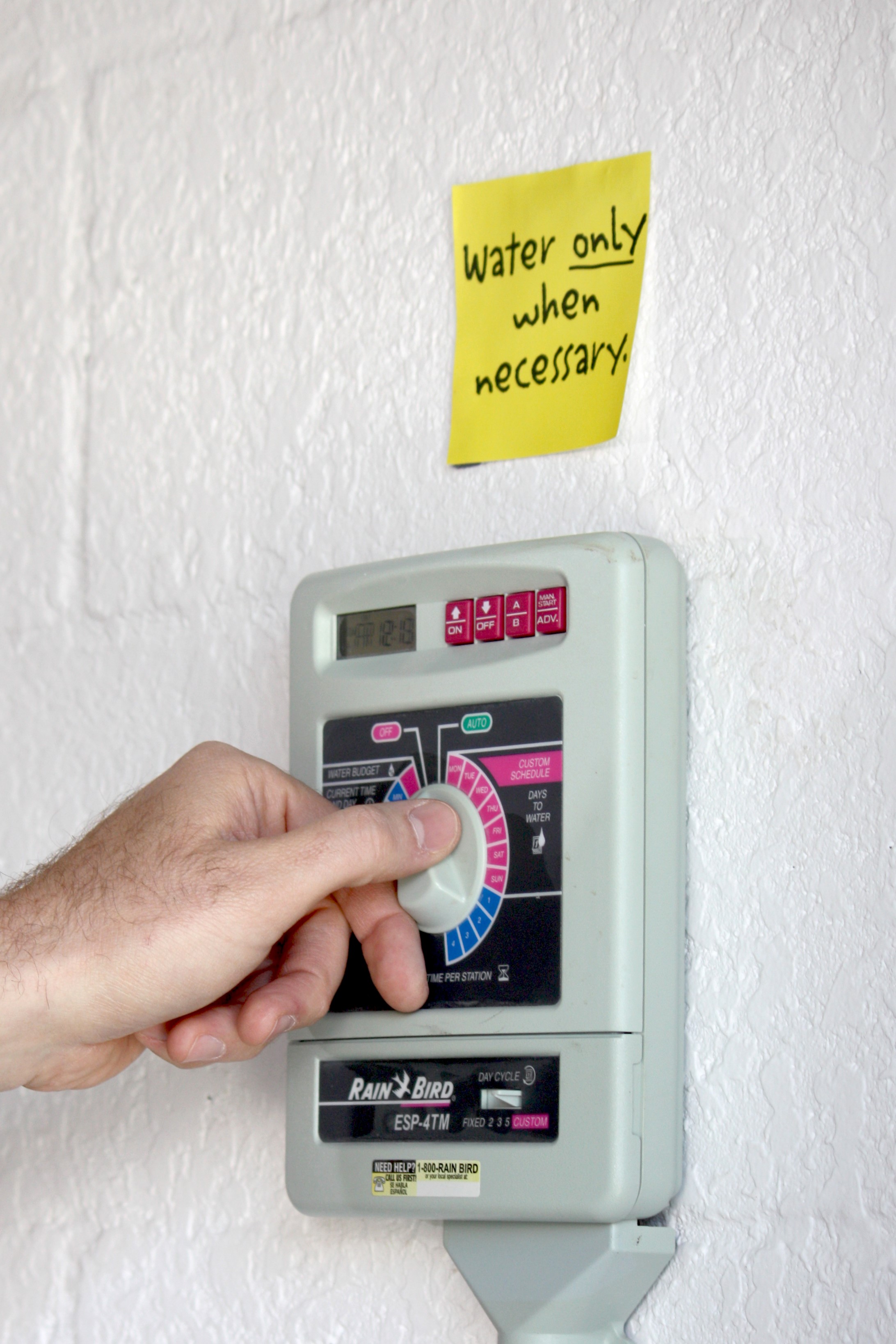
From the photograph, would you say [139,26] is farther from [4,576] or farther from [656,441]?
[656,441]

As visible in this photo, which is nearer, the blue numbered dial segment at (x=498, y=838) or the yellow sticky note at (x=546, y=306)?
the blue numbered dial segment at (x=498, y=838)

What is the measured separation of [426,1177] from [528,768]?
207 millimetres

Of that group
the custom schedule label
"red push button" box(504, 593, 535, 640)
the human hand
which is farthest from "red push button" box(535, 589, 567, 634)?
the custom schedule label

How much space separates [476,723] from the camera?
2.42 feet

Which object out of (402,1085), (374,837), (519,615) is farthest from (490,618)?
(402,1085)

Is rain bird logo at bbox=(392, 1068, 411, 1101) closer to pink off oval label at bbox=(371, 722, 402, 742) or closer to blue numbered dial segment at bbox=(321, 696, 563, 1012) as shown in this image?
blue numbered dial segment at bbox=(321, 696, 563, 1012)

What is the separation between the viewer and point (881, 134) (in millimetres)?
745

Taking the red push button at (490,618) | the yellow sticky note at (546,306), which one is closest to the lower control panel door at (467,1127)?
the red push button at (490,618)

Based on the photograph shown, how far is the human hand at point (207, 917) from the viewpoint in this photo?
668 mm

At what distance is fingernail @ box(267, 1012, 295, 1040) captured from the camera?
0.68 metres

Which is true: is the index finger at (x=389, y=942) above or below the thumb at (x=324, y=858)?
below

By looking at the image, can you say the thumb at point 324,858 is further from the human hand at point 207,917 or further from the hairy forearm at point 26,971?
the hairy forearm at point 26,971

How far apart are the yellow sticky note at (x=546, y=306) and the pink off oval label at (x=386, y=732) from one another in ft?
0.58

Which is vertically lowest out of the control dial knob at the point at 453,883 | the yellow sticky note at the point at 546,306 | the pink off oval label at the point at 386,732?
the control dial knob at the point at 453,883
